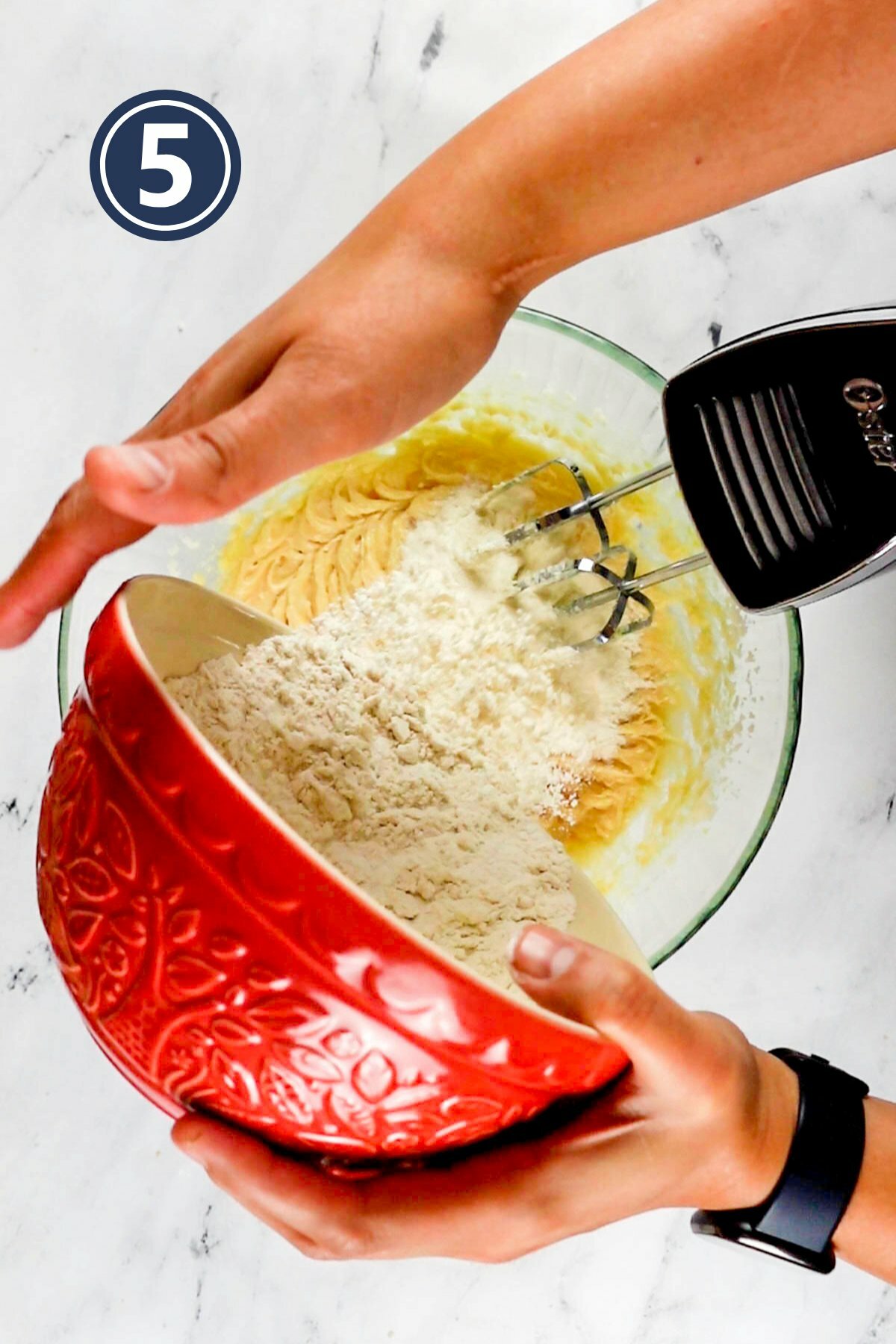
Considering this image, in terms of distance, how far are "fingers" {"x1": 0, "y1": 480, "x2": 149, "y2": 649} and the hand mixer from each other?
275mm

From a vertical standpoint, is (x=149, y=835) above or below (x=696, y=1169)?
above

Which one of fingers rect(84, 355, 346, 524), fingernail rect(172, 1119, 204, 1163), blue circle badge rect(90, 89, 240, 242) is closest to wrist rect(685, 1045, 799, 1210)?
fingernail rect(172, 1119, 204, 1163)

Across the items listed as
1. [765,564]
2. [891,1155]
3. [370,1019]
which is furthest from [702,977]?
[370,1019]

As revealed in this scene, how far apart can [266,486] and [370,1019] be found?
0.20m

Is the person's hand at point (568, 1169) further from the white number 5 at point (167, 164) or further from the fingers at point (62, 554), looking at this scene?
the white number 5 at point (167, 164)

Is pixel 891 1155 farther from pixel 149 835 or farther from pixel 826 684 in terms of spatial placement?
pixel 149 835

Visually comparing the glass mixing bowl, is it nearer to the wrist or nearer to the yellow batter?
the yellow batter

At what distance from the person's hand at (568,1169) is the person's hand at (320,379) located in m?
0.24

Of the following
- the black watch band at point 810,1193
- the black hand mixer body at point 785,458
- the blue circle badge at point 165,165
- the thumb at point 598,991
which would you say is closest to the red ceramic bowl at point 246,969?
the thumb at point 598,991

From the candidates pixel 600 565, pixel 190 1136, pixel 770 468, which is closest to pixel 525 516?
pixel 600 565

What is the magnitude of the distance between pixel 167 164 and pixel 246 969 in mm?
578

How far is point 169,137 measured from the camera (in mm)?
774

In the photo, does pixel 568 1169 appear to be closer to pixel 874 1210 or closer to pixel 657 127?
→ pixel 874 1210

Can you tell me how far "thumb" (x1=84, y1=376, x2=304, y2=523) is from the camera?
1.31ft
